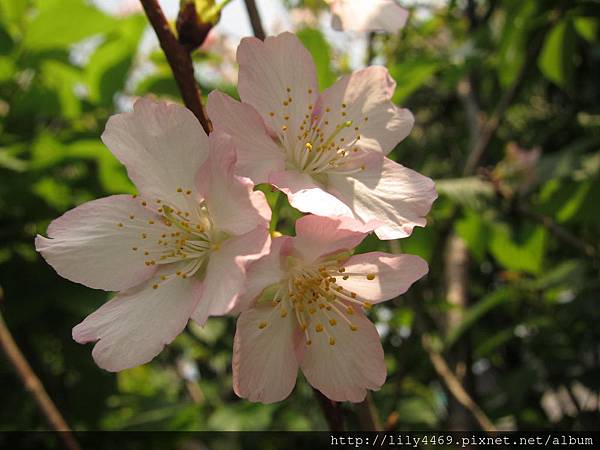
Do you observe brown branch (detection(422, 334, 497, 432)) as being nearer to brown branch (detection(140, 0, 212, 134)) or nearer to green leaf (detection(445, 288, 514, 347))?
green leaf (detection(445, 288, 514, 347))

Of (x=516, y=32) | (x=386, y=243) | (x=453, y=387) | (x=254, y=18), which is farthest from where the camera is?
(x=516, y=32)

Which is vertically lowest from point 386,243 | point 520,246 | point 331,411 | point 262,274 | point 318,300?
point 520,246

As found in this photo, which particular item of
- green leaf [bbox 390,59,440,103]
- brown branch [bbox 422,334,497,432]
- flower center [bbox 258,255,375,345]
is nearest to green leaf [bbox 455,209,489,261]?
brown branch [bbox 422,334,497,432]

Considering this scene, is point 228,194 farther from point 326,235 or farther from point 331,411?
point 331,411

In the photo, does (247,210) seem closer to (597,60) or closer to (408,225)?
(408,225)

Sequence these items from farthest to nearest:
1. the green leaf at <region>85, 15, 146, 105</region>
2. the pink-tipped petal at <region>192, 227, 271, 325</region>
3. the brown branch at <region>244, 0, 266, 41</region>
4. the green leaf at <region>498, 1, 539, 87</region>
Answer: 1. the green leaf at <region>85, 15, 146, 105</region>
2. the green leaf at <region>498, 1, 539, 87</region>
3. the brown branch at <region>244, 0, 266, 41</region>
4. the pink-tipped petal at <region>192, 227, 271, 325</region>

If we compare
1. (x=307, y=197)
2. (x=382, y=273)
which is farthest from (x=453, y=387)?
(x=307, y=197)
